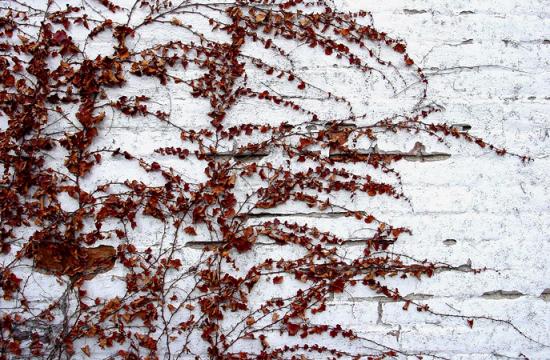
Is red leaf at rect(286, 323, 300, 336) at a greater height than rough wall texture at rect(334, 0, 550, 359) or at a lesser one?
lesser

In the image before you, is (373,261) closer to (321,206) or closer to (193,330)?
(321,206)

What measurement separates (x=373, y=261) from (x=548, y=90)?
114cm

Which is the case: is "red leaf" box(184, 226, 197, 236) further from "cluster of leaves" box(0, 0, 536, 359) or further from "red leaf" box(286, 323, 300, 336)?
"red leaf" box(286, 323, 300, 336)

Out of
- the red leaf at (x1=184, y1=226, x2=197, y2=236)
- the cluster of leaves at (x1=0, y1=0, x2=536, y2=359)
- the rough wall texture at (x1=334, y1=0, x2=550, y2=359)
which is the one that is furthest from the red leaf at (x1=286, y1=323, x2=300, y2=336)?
the red leaf at (x1=184, y1=226, x2=197, y2=236)

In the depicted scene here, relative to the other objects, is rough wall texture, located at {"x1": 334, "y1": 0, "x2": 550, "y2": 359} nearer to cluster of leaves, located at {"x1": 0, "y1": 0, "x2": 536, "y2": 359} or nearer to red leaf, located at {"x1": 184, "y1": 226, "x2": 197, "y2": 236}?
cluster of leaves, located at {"x1": 0, "y1": 0, "x2": 536, "y2": 359}

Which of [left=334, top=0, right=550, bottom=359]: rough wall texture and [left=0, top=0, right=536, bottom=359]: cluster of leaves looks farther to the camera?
[left=334, top=0, right=550, bottom=359]: rough wall texture

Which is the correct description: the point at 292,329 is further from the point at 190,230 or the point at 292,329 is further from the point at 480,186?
the point at 480,186

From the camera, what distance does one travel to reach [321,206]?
7.47 feet

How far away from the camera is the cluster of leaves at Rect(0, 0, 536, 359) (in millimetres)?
2172

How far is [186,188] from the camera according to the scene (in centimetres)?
223

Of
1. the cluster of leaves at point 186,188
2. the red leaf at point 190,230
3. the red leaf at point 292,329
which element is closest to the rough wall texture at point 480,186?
the cluster of leaves at point 186,188

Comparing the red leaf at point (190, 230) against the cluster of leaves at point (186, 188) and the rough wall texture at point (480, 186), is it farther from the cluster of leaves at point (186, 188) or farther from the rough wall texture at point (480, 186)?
the rough wall texture at point (480, 186)

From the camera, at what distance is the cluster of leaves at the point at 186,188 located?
85.5 inches

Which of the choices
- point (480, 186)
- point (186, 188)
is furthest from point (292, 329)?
point (480, 186)
